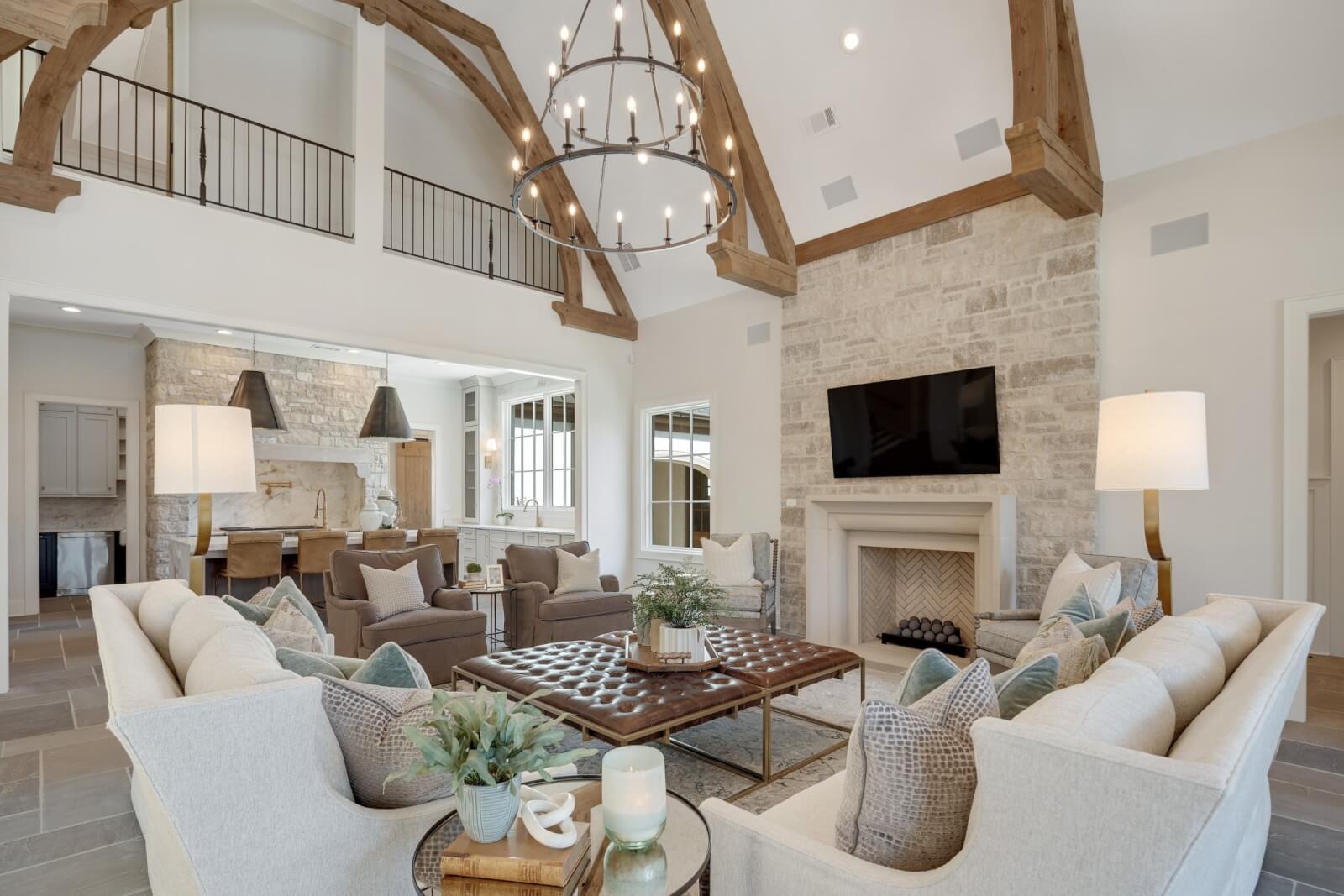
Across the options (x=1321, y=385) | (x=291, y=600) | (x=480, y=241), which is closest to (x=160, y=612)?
(x=291, y=600)

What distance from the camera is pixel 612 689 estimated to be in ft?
10.00

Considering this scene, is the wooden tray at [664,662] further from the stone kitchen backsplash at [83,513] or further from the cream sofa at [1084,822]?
the stone kitchen backsplash at [83,513]

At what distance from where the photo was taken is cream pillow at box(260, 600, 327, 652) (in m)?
2.31

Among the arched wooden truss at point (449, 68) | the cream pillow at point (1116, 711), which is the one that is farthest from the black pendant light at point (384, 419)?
the cream pillow at point (1116, 711)

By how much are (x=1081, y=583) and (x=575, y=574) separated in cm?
353

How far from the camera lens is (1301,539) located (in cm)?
384

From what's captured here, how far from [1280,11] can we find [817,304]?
3.25 metres

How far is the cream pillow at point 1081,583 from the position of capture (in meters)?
3.62

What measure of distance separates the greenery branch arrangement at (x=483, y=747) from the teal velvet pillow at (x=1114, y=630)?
159 cm

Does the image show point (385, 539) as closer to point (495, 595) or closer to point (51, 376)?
point (495, 595)

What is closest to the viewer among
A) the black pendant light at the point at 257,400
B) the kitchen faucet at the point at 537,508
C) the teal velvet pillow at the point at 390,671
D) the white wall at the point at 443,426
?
the teal velvet pillow at the point at 390,671

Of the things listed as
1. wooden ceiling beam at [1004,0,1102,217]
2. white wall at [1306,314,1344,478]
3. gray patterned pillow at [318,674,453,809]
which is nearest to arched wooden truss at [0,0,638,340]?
gray patterned pillow at [318,674,453,809]

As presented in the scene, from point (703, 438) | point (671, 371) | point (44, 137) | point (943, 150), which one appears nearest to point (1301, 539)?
point (943, 150)

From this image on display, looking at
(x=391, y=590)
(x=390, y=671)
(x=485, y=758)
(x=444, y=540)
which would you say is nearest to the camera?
(x=485, y=758)
